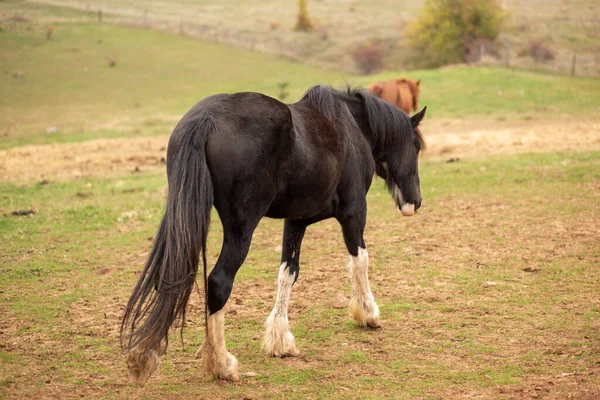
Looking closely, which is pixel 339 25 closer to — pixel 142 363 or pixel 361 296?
pixel 361 296

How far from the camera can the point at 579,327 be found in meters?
5.59

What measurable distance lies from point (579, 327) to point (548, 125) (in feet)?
44.6

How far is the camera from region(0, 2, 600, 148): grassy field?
21047mm

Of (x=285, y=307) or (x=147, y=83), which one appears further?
(x=147, y=83)

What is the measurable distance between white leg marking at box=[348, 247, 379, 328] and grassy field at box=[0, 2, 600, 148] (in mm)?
14279

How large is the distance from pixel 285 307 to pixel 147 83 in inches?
1000

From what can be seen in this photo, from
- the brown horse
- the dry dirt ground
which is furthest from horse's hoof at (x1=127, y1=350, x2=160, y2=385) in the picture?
the brown horse

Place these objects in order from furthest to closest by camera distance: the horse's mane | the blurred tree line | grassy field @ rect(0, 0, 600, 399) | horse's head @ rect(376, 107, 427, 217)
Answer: the blurred tree line, horse's head @ rect(376, 107, 427, 217), the horse's mane, grassy field @ rect(0, 0, 600, 399)

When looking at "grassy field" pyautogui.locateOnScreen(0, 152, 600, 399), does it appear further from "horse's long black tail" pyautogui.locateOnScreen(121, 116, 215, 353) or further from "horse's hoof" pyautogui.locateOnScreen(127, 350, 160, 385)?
"horse's long black tail" pyautogui.locateOnScreen(121, 116, 215, 353)

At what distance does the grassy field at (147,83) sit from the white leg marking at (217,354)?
14.7 metres

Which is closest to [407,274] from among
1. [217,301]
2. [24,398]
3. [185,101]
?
[217,301]

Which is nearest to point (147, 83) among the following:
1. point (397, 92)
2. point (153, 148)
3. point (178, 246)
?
point (153, 148)

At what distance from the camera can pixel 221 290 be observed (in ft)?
14.8

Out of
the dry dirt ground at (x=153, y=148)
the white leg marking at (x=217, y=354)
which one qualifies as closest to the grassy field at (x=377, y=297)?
the white leg marking at (x=217, y=354)
